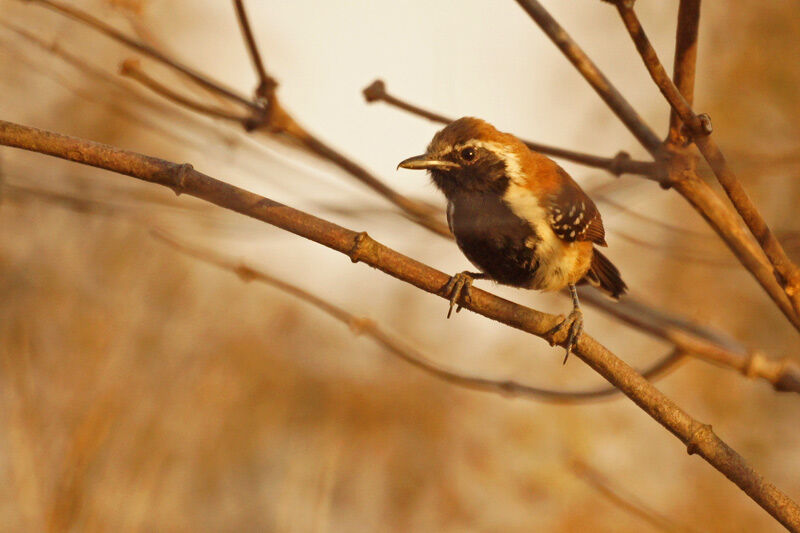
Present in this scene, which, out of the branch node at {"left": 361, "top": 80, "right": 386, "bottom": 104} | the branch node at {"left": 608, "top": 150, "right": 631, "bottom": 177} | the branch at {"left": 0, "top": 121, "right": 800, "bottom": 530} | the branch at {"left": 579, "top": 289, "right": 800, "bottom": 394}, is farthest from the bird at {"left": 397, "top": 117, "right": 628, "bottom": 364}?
the branch at {"left": 0, "top": 121, "right": 800, "bottom": 530}

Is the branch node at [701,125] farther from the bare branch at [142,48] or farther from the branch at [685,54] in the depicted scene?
the bare branch at [142,48]

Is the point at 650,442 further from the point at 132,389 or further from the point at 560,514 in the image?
the point at 132,389

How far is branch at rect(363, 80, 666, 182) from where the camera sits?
9.18 feet

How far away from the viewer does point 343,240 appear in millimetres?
2408

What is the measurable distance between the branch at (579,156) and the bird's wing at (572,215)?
1.80 ft

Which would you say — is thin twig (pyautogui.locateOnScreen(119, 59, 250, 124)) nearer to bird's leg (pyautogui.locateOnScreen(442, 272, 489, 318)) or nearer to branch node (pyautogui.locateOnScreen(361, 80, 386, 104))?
branch node (pyautogui.locateOnScreen(361, 80, 386, 104))

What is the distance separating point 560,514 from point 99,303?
4865 mm

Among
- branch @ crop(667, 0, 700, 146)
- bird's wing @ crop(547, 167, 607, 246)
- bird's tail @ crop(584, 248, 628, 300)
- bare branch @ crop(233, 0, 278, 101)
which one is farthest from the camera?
bird's tail @ crop(584, 248, 628, 300)

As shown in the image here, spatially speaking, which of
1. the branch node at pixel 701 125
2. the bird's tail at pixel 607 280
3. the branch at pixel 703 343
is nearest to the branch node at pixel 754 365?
the branch at pixel 703 343

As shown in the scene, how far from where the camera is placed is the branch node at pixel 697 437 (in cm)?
238

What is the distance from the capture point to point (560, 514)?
8.02 meters

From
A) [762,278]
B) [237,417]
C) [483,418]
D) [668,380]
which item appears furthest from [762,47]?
[762,278]

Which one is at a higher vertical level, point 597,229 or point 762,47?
point 762,47

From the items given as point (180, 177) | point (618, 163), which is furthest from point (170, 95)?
point (618, 163)
